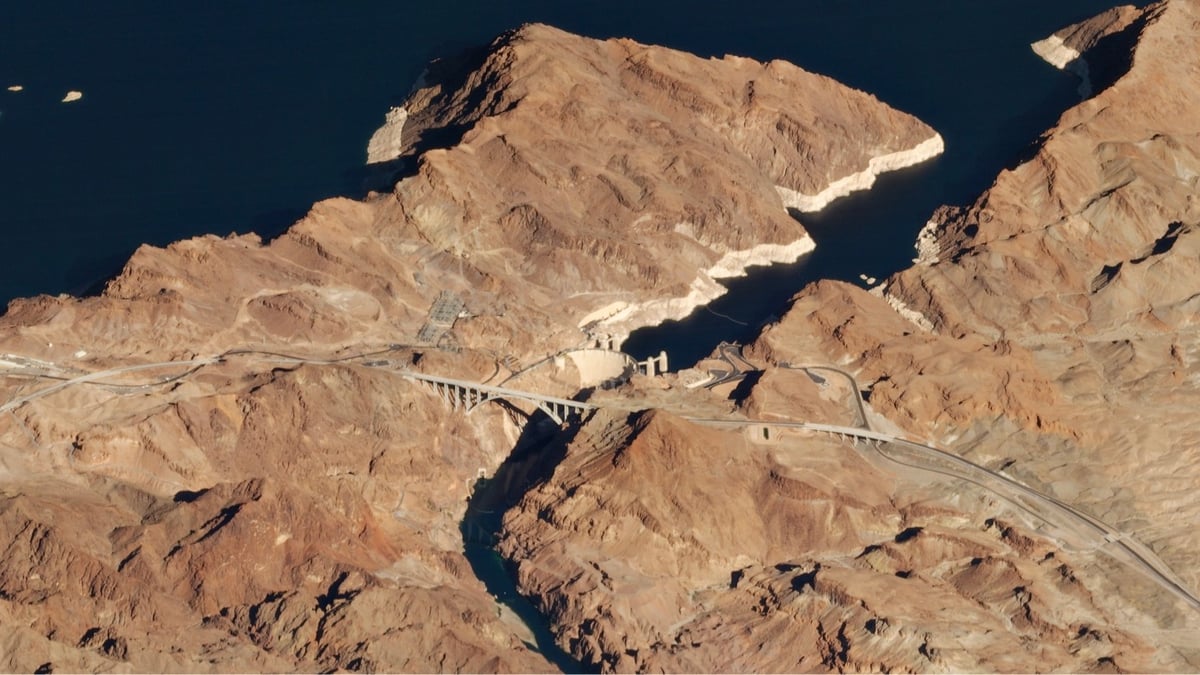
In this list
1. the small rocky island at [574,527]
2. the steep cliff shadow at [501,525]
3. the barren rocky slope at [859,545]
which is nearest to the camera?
the small rocky island at [574,527]

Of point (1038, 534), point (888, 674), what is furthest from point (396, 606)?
point (1038, 534)

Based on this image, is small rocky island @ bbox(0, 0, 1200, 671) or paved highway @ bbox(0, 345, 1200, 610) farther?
paved highway @ bbox(0, 345, 1200, 610)

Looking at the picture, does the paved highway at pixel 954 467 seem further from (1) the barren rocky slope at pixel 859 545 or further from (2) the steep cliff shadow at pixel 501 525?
(2) the steep cliff shadow at pixel 501 525

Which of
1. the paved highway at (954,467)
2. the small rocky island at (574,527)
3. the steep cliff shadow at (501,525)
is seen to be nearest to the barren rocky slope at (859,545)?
the small rocky island at (574,527)

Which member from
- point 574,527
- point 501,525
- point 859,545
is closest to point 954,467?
point 859,545

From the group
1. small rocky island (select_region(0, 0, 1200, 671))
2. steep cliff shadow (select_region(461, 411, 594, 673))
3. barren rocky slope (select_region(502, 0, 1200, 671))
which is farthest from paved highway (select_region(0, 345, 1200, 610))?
steep cliff shadow (select_region(461, 411, 594, 673))

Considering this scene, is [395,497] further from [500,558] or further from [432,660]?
[432,660]

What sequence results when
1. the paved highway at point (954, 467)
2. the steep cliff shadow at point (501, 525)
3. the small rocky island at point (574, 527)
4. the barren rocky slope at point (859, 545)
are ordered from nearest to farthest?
the small rocky island at point (574, 527) → the barren rocky slope at point (859, 545) → the steep cliff shadow at point (501, 525) → the paved highway at point (954, 467)

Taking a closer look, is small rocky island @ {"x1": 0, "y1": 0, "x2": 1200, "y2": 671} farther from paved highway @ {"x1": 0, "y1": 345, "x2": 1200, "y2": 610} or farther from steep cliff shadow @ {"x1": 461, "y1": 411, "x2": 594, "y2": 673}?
steep cliff shadow @ {"x1": 461, "y1": 411, "x2": 594, "y2": 673}
